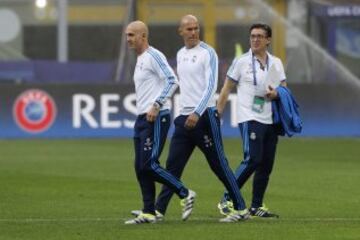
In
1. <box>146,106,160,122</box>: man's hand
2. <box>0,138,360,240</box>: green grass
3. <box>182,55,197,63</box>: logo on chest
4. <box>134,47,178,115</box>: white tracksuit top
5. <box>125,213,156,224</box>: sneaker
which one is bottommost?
<box>0,138,360,240</box>: green grass

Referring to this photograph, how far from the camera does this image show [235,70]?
1502cm

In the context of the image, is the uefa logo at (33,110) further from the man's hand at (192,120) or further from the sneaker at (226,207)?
the man's hand at (192,120)

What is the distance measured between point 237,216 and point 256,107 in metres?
1.28

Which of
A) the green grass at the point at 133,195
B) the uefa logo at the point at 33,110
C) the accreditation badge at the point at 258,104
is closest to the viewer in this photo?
the green grass at the point at 133,195

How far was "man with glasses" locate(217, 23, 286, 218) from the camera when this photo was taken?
14820 mm

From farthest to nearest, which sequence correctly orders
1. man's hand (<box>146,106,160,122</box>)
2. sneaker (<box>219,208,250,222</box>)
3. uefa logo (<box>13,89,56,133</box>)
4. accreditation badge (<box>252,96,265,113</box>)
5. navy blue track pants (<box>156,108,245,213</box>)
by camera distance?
uefa logo (<box>13,89,56,133</box>), accreditation badge (<box>252,96,265,113</box>), sneaker (<box>219,208,250,222</box>), navy blue track pants (<box>156,108,245,213</box>), man's hand (<box>146,106,160,122</box>)

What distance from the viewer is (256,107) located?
49.0ft

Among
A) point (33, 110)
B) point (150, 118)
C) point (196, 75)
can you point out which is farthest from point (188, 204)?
point (33, 110)

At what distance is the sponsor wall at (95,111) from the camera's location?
3080 centimetres

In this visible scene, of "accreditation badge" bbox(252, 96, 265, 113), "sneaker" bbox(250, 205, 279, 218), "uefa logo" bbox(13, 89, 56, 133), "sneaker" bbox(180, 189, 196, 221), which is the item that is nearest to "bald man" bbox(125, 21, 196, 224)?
"sneaker" bbox(180, 189, 196, 221)

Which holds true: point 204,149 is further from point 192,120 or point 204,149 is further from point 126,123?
point 126,123

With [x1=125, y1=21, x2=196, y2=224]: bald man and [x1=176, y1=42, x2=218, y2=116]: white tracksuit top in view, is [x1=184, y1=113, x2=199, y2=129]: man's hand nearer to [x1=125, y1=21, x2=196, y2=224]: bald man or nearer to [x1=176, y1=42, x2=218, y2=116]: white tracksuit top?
[x1=176, y1=42, x2=218, y2=116]: white tracksuit top

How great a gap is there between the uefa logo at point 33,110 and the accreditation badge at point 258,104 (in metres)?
16.3

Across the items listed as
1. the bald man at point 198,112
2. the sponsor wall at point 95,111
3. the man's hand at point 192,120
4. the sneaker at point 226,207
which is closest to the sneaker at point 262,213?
the sneaker at point 226,207
